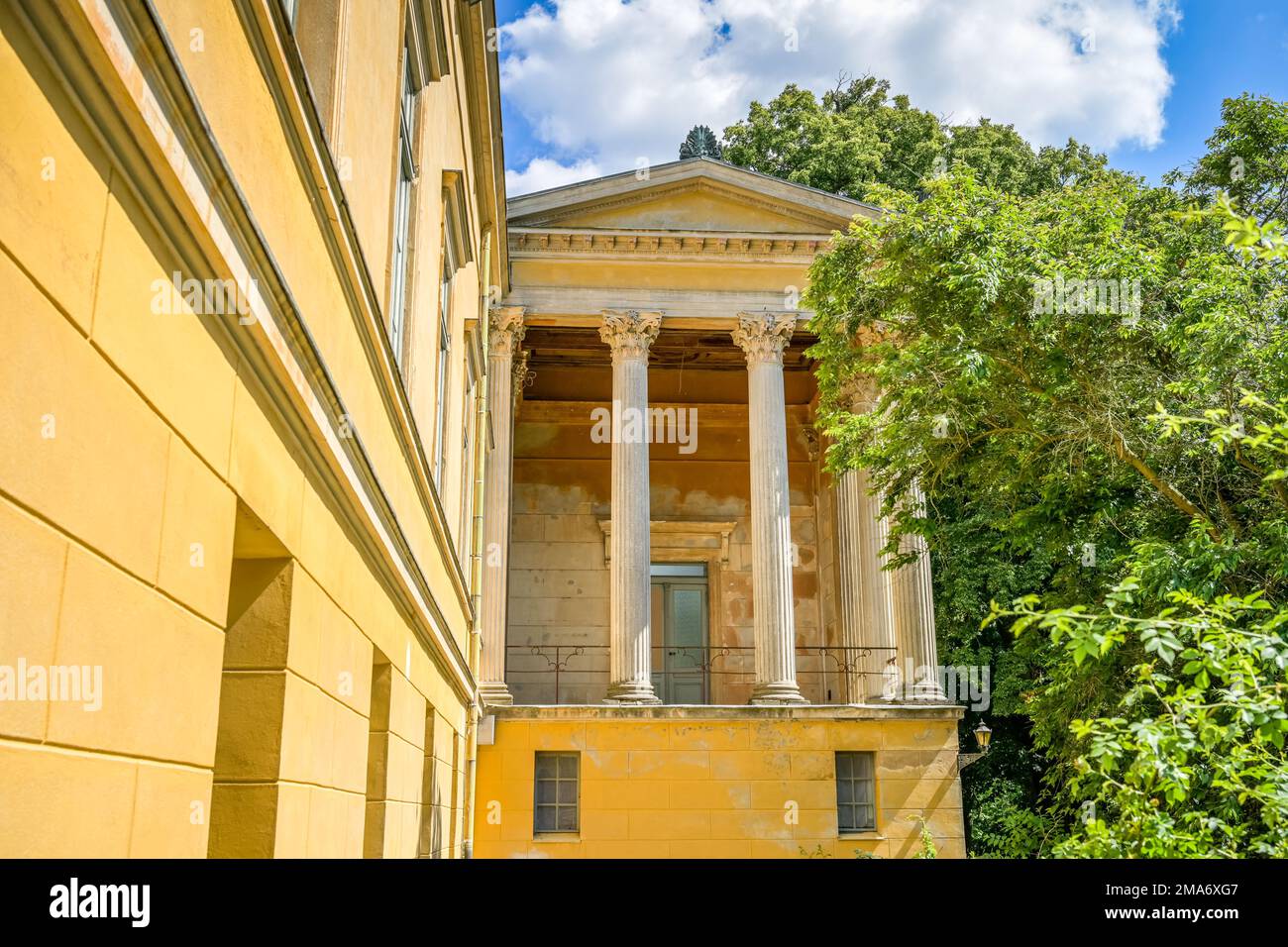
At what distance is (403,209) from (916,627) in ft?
54.8

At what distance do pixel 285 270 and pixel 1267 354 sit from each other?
9.47m

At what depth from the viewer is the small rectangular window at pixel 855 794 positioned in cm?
2211

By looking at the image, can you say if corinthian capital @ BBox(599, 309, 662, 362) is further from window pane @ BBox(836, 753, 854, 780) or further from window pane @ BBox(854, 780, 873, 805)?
window pane @ BBox(854, 780, 873, 805)

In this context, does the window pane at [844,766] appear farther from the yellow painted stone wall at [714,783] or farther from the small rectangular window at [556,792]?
the small rectangular window at [556,792]

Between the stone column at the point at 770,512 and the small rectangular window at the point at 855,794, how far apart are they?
163 centimetres

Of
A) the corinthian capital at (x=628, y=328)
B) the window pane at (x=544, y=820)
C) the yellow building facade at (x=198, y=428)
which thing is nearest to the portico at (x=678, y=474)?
the corinthian capital at (x=628, y=328)

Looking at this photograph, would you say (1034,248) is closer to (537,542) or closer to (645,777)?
(645,777)

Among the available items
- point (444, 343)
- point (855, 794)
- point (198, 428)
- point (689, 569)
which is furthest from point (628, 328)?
point (198, 428)

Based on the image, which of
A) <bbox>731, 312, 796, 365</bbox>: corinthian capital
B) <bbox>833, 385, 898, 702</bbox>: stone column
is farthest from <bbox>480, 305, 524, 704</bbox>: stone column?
<bbox>833, 385, 898, 702</bbox>: stone column

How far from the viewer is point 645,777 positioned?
21578 mm

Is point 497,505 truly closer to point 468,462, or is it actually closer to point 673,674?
point 468,462

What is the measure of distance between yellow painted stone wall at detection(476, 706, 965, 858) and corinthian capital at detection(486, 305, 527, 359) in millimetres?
7422

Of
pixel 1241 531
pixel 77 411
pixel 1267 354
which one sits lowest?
pixel 77 411

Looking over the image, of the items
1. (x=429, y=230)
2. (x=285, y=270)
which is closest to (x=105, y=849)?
(x=285, y=270)
